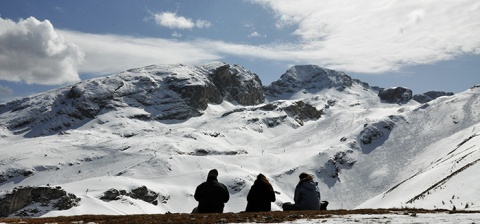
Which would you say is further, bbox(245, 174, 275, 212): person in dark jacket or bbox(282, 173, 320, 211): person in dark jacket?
bbox(245, 174, 275, 212): person in dark jacket

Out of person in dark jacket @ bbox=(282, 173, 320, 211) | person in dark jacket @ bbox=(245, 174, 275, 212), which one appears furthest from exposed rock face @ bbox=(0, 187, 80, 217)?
person in dark jacket @ bbox=(282, 173, 320, 211)

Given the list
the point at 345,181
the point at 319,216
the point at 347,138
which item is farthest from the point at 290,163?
the point at 319,216

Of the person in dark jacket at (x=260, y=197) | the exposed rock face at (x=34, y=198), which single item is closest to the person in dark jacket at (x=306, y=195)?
the person in dark jacket at (x=260, y=197)

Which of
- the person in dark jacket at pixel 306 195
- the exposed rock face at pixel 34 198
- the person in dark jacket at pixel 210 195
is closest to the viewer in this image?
the person in dark jacket at pixel 306 195

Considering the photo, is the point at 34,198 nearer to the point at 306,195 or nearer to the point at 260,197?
the point at 260,197

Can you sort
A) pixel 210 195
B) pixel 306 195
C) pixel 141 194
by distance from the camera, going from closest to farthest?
1. pixel 306 195
2. pixel 210 195
3. pixel 141 194

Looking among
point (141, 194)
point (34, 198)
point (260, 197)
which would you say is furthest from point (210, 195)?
point (141, 194)

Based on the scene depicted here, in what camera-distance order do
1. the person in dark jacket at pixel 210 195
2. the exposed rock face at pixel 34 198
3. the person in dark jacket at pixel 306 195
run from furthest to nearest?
the exposed rock face at pixel 34 198, the person in dark jacket at pixel 210 195, the person in dark jacket at pixel 306 195

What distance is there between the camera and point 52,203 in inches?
4131

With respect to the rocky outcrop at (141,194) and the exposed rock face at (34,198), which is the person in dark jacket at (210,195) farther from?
the rocky outcrop at (141,194)

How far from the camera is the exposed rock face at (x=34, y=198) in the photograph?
102562 millimetres

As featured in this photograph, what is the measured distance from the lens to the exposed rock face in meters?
103

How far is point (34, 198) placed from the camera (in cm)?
11175

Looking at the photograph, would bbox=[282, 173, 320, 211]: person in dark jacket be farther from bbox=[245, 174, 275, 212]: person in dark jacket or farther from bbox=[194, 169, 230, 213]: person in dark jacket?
bbox=[194, 169, 230, 213]: person in dark jacket
